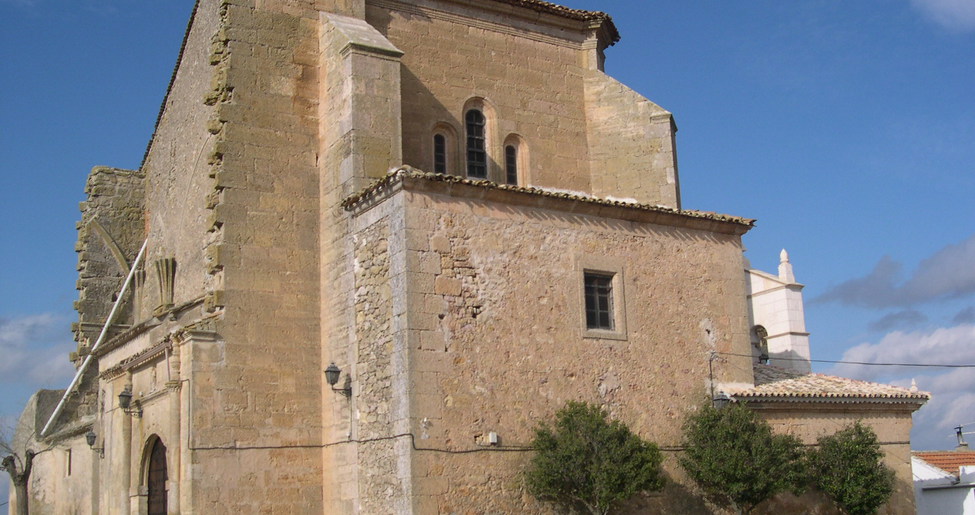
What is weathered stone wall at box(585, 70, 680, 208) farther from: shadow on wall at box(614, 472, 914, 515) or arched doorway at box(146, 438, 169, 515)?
arched doorway at box(146, 438, 169, 515)

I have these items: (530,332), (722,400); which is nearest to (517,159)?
(530,332)

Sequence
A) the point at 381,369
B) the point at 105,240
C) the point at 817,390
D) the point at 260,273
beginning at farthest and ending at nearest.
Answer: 1. the point at 105,240
2. the point at 817,390
3. the point at 260,273
4. the point at 381,369

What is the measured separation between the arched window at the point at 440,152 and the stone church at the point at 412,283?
46 millimetres

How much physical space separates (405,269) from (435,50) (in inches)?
204

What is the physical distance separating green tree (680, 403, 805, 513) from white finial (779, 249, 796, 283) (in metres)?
8.17

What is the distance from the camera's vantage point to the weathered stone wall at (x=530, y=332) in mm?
12531

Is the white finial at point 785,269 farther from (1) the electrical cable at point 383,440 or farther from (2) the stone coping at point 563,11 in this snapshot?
(1) the electrical cable at point 383,440

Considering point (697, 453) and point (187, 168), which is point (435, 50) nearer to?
point (187, 168)

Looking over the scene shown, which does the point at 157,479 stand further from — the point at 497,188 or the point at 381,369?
the point at 497,188

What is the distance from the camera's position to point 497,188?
43.9ft

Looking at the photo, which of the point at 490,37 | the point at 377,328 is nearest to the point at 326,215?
the point at 377,328

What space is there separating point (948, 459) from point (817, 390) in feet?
31.4

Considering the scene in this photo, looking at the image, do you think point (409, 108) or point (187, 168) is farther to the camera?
point (187, 168)

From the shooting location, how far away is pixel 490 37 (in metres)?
17.2
